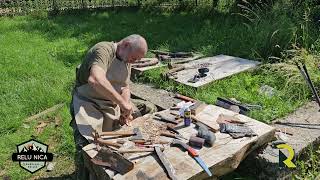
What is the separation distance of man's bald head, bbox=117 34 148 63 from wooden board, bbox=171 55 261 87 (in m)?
1.69

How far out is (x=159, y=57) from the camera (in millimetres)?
7363

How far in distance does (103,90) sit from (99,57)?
1.21 feet

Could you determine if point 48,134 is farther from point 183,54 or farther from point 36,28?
point 36,28

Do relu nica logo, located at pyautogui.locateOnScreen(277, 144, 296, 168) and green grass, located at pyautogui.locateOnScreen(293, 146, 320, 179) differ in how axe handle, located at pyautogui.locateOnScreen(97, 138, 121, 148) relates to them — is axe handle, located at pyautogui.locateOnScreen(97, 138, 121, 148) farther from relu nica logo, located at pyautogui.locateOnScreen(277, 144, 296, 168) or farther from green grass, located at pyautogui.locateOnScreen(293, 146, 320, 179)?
green grass, located at pyautogui.locateOnScreen(293, 146, 320, 179)

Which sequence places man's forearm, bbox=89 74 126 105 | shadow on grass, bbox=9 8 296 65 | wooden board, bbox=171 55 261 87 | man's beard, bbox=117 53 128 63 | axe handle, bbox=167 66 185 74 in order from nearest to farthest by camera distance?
1. man's forearm, bbox=89 74 126 105
2. man's beard, bbox=117 53 128 63
3. wooden board, bbox=171 55 261 87
4. axe handle, bbox=167 66 185 74
5. shadow on grass, bbox=9 8 296 65

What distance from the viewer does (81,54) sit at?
8.67 m

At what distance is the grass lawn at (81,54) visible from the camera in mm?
5402

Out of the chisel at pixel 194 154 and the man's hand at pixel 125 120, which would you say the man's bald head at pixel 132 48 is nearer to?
the man's hand at pixel 125 120

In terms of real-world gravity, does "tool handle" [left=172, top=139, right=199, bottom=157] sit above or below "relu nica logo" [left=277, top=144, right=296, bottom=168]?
above

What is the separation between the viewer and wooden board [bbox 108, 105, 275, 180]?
332 centimetres

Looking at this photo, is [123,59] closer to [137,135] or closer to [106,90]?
[106,90]

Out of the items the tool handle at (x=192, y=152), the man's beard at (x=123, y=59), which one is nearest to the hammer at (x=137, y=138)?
the tool handle at (x=192, y=152)

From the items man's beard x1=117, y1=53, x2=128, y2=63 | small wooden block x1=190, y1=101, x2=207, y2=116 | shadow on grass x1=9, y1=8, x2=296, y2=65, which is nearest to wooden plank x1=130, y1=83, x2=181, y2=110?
small wooden block x1=190, y1=101, x2=207, y2=116

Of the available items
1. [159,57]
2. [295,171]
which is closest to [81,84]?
[295,171]
